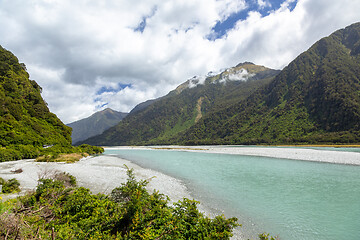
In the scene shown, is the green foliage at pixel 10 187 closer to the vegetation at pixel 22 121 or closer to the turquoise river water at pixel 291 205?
the turquoise river water at pixel 291 205

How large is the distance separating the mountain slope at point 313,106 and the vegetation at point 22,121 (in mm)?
129477

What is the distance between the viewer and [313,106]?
145000 mm

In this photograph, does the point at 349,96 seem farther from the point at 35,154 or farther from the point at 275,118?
the point at 35,154

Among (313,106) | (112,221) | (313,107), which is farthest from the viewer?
(313,106)

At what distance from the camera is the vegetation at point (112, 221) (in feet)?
17.7

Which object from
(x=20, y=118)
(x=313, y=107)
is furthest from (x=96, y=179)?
(x=313, y=107)

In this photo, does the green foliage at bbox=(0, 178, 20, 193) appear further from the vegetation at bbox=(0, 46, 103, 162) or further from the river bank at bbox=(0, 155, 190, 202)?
the vegetation at bbox=(0, 46, 103, 162)

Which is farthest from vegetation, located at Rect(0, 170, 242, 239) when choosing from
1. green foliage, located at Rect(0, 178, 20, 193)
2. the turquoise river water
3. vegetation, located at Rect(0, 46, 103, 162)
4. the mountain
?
the mountain

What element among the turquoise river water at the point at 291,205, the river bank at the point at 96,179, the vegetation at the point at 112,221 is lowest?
A: the turquoise river water at the point at 291,205

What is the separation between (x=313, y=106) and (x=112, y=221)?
182 m

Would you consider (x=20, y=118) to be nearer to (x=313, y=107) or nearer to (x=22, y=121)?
(x=22, y=121)

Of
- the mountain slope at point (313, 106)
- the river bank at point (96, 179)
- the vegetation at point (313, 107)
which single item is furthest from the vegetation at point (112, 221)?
the mountain slope at point (313, 106)

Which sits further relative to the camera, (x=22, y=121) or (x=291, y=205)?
(x=22, y=121)

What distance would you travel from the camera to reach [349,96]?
125562 millimetres
